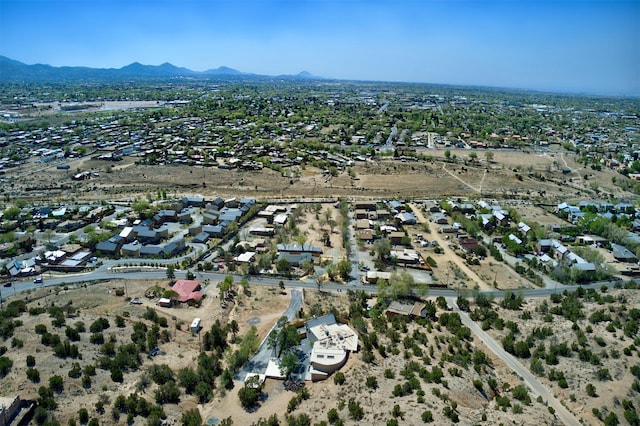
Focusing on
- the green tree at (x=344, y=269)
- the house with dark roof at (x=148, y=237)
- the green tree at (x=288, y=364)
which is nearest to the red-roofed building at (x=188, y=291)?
the green tree at (x=288, y=364)

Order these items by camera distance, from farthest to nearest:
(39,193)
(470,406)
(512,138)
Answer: (512,138) → (39,193) → (470,406)

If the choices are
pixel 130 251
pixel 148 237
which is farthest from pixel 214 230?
pixel 130 251

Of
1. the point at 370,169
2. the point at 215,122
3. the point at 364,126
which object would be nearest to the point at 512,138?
the point at 364,126

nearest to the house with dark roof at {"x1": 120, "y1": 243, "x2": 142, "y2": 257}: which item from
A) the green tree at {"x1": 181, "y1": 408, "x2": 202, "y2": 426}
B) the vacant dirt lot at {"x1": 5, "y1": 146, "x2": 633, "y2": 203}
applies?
the vacant dirt lot at {"x1": 5, "y1": 146, "x2": 633, "y2": 203}

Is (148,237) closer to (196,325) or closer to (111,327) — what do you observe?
(111,327)

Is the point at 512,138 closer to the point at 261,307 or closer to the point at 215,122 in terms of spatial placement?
the point at 215,122
